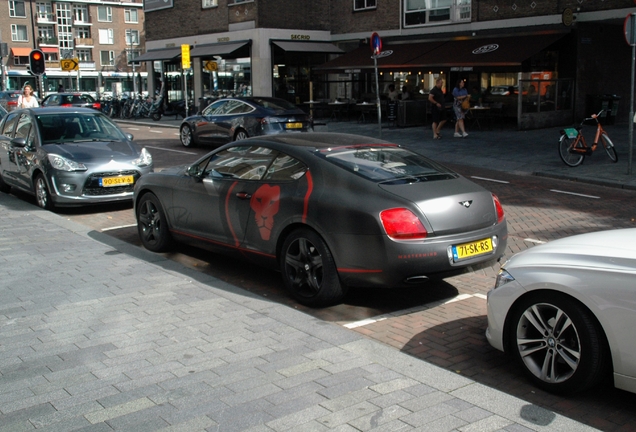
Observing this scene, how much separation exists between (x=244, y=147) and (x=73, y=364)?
3140mm

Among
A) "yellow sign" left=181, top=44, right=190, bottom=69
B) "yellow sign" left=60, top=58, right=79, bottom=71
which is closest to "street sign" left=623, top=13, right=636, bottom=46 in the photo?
"yellow sign" left=181, top=44, right=190, bottom=69

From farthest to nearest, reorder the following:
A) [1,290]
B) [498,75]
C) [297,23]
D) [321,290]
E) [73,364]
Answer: [297,23] < [498,75] < [1,290] < [321,290] < [73,364]

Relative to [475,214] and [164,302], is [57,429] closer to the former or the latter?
[164,302]

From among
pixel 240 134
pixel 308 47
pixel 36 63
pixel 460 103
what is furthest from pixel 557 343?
pixel 308 47

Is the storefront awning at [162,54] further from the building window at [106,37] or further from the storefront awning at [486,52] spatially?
the building window at [106,37]

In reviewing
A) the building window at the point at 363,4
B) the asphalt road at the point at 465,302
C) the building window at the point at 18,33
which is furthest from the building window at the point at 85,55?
the asphalt road at the point at 465,302

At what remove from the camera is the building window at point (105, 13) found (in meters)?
91.2

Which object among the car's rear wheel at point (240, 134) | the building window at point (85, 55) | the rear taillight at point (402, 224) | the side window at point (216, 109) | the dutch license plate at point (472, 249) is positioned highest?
the building window at point (85, 55)

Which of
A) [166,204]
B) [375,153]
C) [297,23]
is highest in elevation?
[297,23]

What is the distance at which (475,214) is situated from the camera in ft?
19.5

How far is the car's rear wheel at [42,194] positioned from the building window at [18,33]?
83889mm

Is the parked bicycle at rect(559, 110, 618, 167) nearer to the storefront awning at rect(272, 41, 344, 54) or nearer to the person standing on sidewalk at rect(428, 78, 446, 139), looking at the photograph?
the person standing on sidewalk at rect(428, 78, 446, 139)

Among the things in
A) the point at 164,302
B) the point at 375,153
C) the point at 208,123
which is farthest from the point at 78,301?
the point at 208,123

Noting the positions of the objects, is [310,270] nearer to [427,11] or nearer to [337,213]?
[337,213]
